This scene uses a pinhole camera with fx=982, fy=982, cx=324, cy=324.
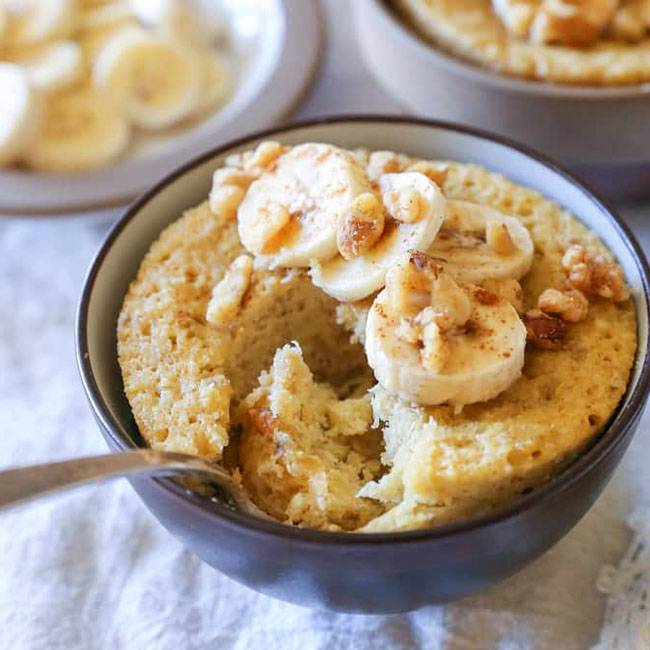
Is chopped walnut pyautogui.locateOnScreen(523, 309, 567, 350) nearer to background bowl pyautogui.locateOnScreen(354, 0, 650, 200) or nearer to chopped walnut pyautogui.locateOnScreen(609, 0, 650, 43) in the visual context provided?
background bowl pyautogui.locateOnScreen(354, 0, 650, 200)

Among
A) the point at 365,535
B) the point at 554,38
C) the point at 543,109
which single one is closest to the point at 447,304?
the point at 365,535

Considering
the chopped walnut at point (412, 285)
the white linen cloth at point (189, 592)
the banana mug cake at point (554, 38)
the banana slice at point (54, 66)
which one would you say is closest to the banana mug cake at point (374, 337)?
the chopped walnut at point (412, 285)

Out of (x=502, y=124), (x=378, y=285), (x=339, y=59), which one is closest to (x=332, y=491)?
(x=378, y=285)

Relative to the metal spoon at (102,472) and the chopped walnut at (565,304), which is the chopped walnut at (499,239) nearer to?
the chopped walnut at (565,304)

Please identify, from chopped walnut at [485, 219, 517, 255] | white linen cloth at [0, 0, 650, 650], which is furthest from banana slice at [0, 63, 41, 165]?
chopped walnut at [485, 219, 517, 255]

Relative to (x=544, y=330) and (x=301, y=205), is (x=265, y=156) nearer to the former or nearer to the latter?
(x=301, y=205)

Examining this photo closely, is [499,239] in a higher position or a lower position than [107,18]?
higher

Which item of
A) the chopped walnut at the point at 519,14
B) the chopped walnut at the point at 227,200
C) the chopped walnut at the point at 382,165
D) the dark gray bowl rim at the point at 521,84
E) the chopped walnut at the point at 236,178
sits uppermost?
the chopped walnut at the point at 519,14
